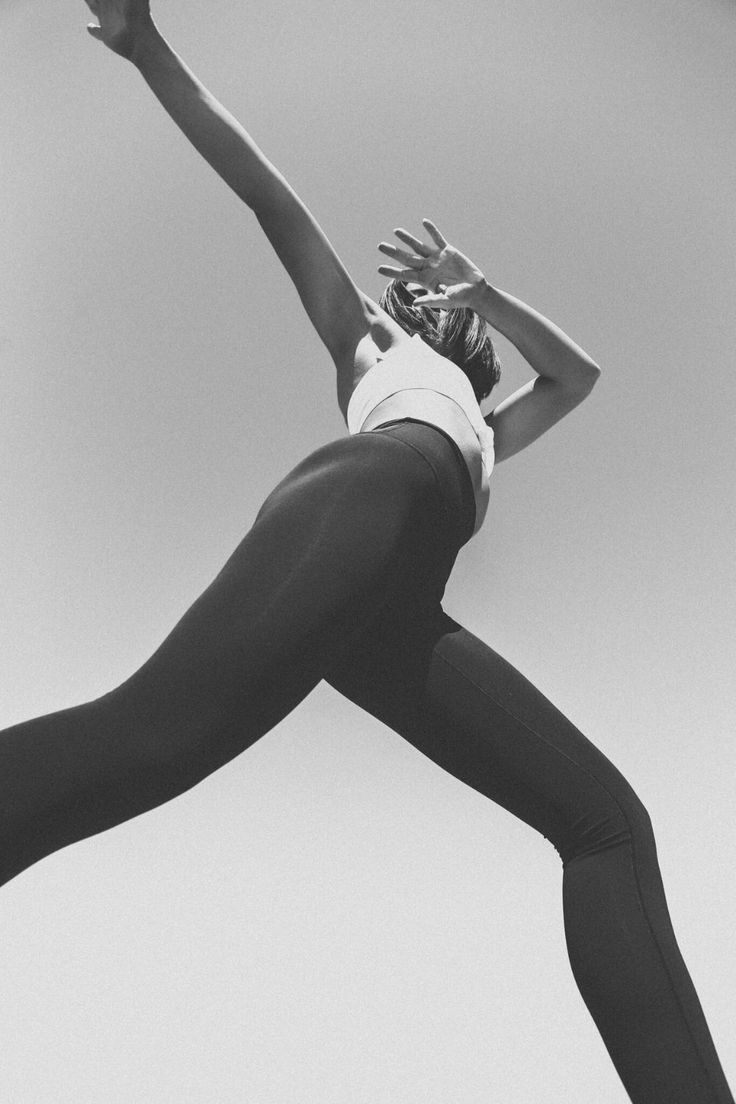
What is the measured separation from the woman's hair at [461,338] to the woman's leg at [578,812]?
0.84 ft

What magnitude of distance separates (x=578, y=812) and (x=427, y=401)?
0.31 metres

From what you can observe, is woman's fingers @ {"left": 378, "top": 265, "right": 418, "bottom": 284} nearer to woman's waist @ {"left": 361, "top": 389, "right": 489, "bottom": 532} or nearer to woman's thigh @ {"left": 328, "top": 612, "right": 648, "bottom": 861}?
woman's waist @ {"left": 361, "top": 389, "right": 489, "bottom": 532}

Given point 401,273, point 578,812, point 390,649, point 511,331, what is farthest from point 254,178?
point 578,812

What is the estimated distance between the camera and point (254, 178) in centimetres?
88

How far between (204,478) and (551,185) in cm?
80

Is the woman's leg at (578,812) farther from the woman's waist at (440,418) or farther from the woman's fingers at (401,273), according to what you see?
the woman's fingers at (401,273)

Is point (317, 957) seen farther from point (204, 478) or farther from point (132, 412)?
point (132, 412)

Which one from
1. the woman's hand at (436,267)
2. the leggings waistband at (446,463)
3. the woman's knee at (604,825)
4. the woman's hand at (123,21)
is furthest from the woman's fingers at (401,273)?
the woman's knee at (604,825)

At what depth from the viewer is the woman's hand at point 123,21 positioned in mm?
870

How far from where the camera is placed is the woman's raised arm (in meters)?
0.87

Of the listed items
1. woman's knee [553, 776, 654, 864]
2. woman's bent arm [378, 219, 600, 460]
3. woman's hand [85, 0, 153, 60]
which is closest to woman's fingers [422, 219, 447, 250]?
woman's bent arm [378, 219, 600, 460]

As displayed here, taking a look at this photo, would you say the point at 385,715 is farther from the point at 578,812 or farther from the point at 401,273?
the point at 401,273

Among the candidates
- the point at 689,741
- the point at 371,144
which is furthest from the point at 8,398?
the point at 689,741

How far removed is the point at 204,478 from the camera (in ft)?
6.42
